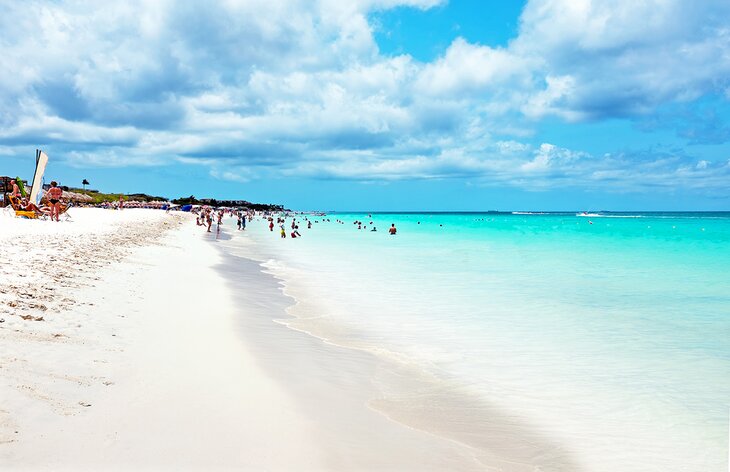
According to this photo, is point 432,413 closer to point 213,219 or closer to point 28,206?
point 28,206

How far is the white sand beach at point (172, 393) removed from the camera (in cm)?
450

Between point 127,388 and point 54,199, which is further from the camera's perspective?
point 54,199

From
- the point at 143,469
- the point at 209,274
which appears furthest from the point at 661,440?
the point at 209,274

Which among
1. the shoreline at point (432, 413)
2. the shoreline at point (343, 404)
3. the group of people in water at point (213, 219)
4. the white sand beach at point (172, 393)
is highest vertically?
the group of people in water at point (213, 219)

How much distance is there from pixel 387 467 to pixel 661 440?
362cm

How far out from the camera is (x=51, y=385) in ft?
18.0

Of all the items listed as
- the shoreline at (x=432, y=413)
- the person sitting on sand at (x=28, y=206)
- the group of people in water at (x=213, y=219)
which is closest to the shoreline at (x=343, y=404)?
the shoreline at (x=432, y=413)

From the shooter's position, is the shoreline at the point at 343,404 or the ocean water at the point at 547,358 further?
the ocean water at the point at 547,358

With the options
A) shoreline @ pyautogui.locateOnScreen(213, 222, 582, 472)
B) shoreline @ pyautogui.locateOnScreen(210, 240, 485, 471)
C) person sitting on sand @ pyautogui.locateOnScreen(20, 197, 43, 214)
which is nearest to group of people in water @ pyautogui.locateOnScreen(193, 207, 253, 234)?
person sitting on sand @ pyautogui.locateOnScreen(20, 197, 43, 214)

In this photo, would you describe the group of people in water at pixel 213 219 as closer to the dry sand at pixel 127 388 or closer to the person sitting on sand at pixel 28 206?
the person sitting on sand at pixel 28 206

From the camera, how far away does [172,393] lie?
5945 millimetres

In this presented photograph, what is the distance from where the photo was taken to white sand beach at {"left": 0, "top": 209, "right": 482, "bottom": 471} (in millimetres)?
4504

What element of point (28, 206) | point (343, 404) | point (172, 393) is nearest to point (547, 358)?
point (343, 404)

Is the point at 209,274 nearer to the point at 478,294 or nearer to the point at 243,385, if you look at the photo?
the point at 478,294
